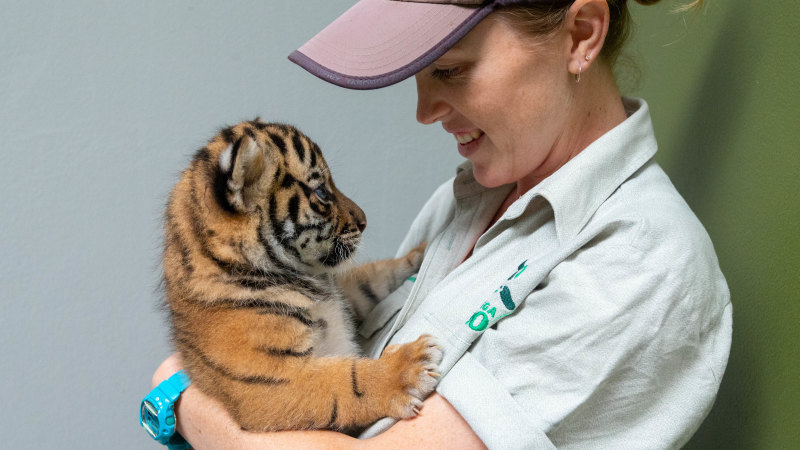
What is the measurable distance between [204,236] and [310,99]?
3.80ft

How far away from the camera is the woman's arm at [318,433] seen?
3.32 feet

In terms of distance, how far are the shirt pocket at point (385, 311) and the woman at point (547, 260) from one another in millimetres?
132

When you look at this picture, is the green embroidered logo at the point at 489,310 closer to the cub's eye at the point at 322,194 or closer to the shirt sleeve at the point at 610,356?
the shirt sleeve at the point at 610,356

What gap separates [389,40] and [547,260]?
1.32 ft

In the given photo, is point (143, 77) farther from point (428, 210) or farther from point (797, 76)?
point (797, 76)

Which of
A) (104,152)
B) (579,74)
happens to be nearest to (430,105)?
(579,74)

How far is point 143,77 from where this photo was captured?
203 centimetres

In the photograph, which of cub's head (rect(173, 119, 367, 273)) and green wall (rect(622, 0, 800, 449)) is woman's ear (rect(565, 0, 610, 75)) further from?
cub's head (rect(173, 119, 367, 273))

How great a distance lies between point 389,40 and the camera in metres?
1.05

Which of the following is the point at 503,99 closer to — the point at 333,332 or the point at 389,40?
the point at 389,40

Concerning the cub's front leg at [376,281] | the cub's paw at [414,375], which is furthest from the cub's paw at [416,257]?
the cub's paw at [414,375]

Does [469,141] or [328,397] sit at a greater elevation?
[469,141]

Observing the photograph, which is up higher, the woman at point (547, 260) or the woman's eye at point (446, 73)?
the woman's eye at point (446, 73)

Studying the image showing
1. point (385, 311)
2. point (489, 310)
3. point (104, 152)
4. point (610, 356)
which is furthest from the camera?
point (104, 152)
